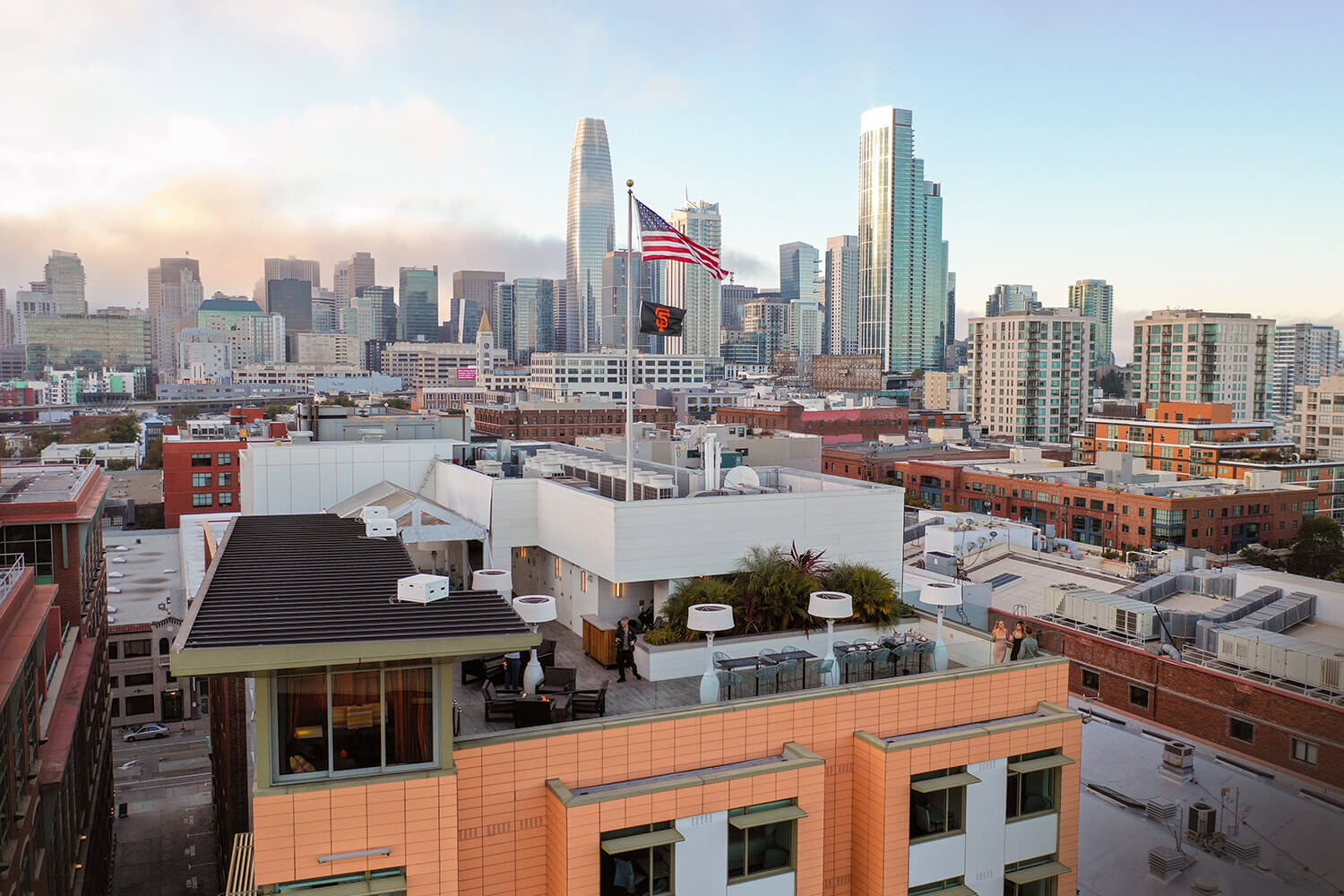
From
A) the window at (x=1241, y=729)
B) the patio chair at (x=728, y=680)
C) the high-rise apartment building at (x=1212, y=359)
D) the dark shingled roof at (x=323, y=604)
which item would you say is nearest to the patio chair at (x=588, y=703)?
the patio chair at (x=728, y=680)

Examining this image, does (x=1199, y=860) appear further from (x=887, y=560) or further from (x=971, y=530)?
(x=971, y=530)

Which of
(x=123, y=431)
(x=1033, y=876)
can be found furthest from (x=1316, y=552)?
(x=123, y=431)

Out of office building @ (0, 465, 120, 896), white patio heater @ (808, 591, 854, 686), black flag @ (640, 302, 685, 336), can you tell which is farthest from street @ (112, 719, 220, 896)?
white patio heater @ (808, 591, 854, 686)

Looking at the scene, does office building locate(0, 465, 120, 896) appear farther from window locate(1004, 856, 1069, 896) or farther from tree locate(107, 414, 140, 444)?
tree locate(107, 414, 140, 444)

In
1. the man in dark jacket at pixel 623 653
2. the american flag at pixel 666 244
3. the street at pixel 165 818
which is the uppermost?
the american flag at pixel 666 244

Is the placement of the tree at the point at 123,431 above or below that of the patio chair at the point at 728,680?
below

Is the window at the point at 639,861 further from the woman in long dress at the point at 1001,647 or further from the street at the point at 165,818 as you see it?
the street at the point at 165,818
